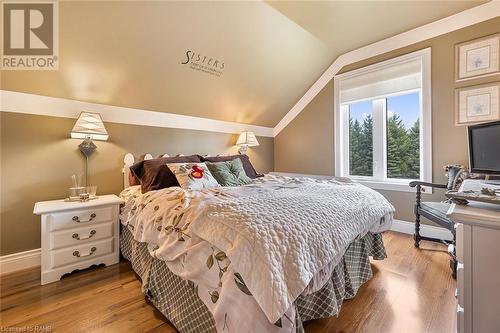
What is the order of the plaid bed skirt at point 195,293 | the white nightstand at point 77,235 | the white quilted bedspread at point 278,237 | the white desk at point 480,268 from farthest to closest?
the white nightstand at point 77,235
the plaid bed skirt at point 195,293
the white quilted bedspread at point 278,237
the white desk at point 480,268

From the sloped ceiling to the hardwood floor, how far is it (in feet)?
5.46

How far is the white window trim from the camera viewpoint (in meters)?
2.61

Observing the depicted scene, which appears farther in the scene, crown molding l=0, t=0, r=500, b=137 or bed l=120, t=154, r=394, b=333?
crown molding l=0, t=0, r=500, b=137

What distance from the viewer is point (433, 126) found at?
2588mm

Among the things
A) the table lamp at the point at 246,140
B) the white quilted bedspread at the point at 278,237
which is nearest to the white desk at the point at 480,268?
the white quilted bedspread at the point at 278,237

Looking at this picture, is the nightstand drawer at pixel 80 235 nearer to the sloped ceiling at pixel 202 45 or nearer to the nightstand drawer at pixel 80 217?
the nightstand drawer at pixel 80 217

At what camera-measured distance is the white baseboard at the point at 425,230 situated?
8.32 feet

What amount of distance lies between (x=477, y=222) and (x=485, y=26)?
9.14 feet

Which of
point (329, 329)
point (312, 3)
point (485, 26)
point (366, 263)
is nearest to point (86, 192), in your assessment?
point (329, 329)

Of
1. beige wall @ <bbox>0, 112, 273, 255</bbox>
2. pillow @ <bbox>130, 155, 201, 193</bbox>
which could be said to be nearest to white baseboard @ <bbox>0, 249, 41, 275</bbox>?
beige wall @ <bbox>0, 112, 273, 255</bbox>

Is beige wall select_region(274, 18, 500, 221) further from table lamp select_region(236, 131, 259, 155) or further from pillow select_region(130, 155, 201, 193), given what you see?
pillow select_region(130, 155, 201, 193)

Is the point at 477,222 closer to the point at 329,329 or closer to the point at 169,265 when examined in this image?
the point at 329,329

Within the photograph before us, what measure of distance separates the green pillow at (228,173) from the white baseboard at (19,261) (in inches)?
69.0

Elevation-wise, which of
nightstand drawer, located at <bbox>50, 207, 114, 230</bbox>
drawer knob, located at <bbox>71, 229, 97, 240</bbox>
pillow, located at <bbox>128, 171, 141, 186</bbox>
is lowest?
drawer knob, located at <bbox>71, 229, 97, 240</bbox>
